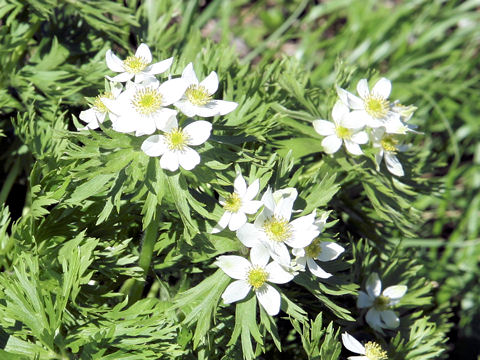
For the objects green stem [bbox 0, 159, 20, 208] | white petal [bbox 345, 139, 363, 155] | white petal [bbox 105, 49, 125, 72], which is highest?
white petal [bbox 105, 49, 125, 72]

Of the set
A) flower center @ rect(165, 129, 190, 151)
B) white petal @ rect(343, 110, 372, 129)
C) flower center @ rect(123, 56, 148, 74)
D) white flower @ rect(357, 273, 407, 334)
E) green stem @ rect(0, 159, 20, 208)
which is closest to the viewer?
flower center @ rect(165, 129, 190, 151)

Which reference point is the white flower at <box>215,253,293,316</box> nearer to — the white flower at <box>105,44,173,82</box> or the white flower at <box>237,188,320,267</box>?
A: the white flower at <box>237,188,320,267</box>

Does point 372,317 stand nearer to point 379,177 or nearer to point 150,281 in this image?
point 379,177

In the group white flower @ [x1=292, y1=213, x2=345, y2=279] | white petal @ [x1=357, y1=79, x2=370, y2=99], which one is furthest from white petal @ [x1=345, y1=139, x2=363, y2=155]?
white flower @ [x1=292, y1=213, x2=345, y2=279]

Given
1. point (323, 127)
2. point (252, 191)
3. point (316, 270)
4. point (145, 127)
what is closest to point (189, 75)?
point (145, 127)

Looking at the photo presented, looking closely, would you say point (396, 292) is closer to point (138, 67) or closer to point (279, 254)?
point (279, 254)

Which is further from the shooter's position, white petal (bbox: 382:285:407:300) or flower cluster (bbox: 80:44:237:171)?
white petal (bbox: 382:285:407:300)
